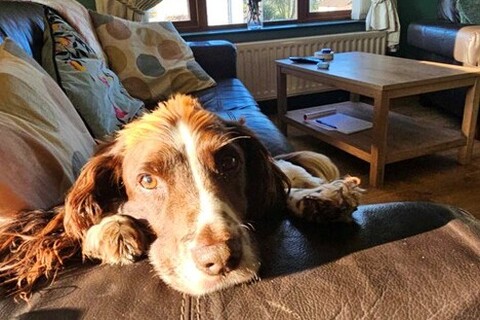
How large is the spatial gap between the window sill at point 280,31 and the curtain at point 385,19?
0.13 meters

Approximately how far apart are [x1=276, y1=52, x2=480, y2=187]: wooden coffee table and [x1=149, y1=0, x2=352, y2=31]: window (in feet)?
3.54

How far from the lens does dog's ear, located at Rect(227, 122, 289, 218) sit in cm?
78

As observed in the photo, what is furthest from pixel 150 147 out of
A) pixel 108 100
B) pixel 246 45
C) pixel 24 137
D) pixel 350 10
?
pixel 350 10

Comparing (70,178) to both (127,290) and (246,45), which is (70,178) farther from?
(246,45)

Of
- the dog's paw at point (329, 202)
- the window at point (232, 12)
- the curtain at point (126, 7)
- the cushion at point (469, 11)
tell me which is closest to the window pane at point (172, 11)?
the window at point (232, 12)

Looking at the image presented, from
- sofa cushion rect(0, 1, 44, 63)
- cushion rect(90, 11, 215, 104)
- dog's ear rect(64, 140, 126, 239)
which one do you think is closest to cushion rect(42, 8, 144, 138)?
sofa cushion rect(0, 1, 44, 63)

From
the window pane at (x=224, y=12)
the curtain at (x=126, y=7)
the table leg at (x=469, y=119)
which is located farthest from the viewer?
the window pane at (x=224, y=12)

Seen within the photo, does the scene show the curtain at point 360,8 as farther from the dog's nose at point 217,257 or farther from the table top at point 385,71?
the dog's nose at point 217,257

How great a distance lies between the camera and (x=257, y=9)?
3615mm

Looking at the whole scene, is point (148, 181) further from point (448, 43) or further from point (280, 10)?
point (280, 10)

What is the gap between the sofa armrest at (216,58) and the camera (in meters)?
2.63

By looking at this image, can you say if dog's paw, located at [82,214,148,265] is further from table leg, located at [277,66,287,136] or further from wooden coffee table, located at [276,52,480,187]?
table leg, located at [277,66,287,136]

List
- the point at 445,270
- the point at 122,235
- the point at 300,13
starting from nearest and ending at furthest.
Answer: the point at 445,270
the point at 122,235
the point at 300,13

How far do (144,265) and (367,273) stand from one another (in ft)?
0.98
